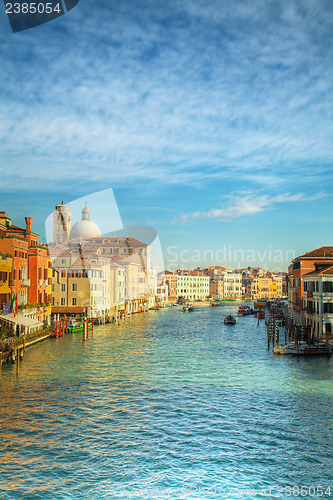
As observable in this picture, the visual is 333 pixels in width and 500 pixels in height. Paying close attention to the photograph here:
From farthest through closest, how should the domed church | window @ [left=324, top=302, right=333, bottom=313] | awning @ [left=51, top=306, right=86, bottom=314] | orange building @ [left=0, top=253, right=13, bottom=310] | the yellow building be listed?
the yellow building → the domed church → awning @ [left=51, top=306, right=86, bottom=314] → window @ [left=324, top=302, right=333, bottom=313] → orange building @ [left=0, top=253, right=13, bottom=310]

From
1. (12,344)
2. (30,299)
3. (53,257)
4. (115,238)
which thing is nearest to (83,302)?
(53,257)

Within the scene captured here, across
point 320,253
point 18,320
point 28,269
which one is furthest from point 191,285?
point 18,320

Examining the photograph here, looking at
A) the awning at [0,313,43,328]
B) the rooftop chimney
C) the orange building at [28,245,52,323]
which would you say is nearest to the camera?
the awning at [0,313,43,328]

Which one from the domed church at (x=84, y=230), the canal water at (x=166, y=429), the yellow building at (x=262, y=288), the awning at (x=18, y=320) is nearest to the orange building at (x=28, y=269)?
the awning at (x=18, y=320)

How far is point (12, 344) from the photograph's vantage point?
82.0ft

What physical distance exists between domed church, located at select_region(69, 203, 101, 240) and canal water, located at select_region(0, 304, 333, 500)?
4788 cm

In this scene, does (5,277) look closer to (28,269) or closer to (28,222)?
(28,269)

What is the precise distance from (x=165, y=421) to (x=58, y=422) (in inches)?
135

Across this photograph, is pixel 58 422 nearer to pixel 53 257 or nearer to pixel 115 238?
pixel 53 257

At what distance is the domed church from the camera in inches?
2805

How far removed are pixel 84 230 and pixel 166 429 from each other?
60.5 m

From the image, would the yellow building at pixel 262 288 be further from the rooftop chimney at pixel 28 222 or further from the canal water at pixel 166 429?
the canal water at pixel 166 429

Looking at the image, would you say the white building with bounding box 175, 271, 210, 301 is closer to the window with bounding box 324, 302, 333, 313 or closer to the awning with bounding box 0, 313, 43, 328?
the awning with bounding box 0, 313, 43, 328

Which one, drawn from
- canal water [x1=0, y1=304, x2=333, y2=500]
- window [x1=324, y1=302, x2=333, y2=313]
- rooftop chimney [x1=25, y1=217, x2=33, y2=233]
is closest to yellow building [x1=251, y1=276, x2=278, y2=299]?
window [x1=324, y1=302, x2=333, y2=313]
